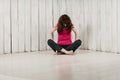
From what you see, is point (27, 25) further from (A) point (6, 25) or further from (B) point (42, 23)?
(A) point (6, 25)

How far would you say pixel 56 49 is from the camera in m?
7.17

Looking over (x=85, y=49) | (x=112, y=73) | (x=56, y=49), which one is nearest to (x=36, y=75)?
(x=112, y=73)

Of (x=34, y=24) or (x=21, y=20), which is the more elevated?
(x=21, y=20)

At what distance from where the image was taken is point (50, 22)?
8.38m

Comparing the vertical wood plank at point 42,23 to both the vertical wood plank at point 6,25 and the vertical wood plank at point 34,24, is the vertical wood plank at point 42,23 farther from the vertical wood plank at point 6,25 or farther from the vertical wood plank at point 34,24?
the vertical wood plank at point 6,25

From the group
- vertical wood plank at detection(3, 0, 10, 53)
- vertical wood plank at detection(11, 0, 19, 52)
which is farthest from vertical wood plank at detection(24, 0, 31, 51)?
vertical wood plank at detection(3, 0, 10, 53)

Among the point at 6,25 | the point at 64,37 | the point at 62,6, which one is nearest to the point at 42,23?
the point at 62,6

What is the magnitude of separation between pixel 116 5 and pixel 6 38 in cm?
282

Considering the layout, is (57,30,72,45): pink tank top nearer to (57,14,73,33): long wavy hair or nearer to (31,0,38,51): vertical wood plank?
(57,14,73,33): long wavy hair

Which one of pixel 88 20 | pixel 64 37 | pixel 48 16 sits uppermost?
pixel 48 16

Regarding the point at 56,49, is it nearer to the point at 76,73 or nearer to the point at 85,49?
the point at 85,49

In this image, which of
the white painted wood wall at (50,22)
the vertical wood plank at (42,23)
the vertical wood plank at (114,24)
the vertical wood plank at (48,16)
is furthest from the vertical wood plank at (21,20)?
the vertical wood plank at (114,24)

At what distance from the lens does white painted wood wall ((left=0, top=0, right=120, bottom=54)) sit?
739cm

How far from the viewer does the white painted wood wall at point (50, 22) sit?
7395 millimetres
